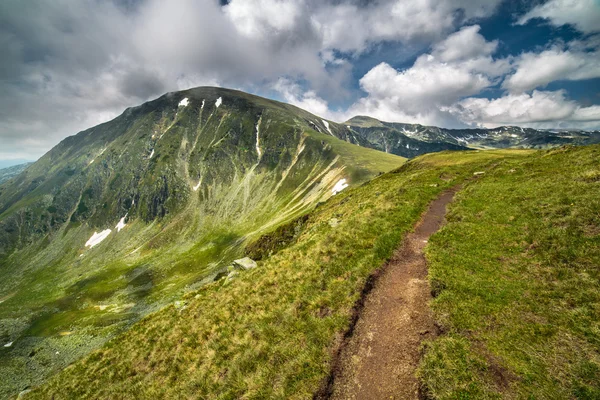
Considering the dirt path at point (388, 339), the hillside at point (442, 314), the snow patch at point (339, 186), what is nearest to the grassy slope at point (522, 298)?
the hillside at point (442, 314)

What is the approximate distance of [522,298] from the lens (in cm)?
1338

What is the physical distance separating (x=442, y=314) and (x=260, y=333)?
1085cm

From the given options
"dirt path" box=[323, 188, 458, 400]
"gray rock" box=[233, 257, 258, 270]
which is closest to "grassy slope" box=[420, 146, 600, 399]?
"dirt path" box=[323, 188, 458, 400]

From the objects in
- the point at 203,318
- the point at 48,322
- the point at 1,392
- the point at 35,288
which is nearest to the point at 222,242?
the point at 48,322

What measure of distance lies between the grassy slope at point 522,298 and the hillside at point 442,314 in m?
0.06

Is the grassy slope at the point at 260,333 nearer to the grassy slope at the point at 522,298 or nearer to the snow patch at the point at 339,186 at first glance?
the grassy slope at the point at 522,298

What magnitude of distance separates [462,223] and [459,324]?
13.0m

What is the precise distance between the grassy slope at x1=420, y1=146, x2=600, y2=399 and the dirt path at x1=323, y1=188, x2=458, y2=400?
863mm

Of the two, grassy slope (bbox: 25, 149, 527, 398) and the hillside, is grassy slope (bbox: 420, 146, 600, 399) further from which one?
grassy slope (bbox: 25, 149, 527, 398)

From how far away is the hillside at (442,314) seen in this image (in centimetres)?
1035

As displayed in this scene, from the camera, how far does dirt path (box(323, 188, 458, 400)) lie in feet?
36.5

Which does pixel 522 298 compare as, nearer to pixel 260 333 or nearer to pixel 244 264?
pixel 260 333

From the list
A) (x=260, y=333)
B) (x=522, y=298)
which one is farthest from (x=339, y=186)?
(x=522, y=298)

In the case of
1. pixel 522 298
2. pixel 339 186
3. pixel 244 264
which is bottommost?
pixel 244 264
